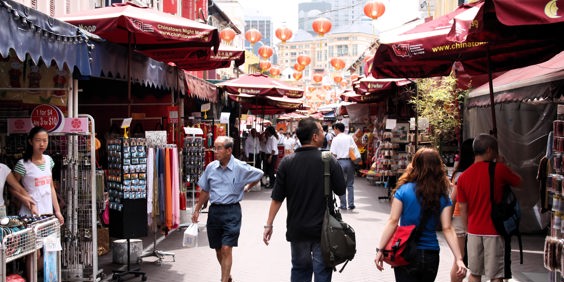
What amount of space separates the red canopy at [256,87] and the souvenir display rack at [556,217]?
11.7 m

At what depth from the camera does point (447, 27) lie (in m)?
8.01

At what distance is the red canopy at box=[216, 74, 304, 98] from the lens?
1794 centimetres

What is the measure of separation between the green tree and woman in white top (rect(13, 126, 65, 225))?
9.09m

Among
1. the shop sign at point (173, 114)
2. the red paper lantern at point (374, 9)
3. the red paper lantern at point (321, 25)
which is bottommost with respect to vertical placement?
the shop sign at point (173, 114)

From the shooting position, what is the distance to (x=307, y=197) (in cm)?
583

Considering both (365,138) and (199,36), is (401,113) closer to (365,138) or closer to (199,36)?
(365,138)

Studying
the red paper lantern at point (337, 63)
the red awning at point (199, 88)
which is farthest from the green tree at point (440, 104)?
the red paper lantern at point (337, 63)

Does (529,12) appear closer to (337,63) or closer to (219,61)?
(219,61)

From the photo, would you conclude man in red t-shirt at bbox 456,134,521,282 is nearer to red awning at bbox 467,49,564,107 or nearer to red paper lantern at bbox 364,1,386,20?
red awning at bbox 467,49,564,107

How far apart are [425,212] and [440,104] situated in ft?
32.3

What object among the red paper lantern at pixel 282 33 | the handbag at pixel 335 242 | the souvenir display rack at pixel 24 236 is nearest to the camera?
the souvenir display rack at pixel 24 236

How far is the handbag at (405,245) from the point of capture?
4.99 metres

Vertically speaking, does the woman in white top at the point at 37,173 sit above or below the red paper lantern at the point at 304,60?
below

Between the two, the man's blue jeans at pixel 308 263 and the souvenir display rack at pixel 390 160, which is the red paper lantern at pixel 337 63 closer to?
the souvenir display rack at pixel 390 160
